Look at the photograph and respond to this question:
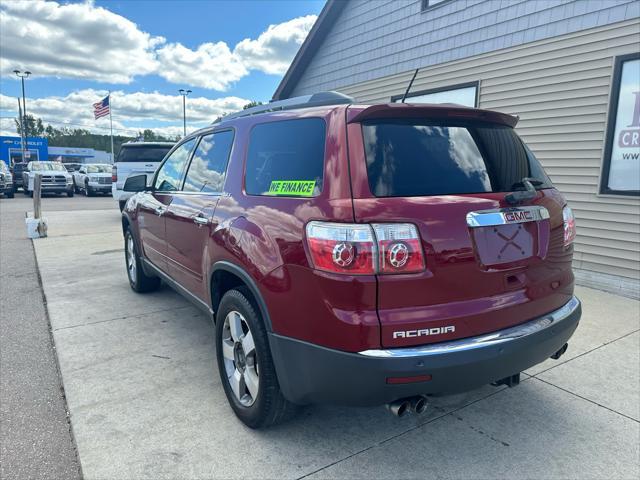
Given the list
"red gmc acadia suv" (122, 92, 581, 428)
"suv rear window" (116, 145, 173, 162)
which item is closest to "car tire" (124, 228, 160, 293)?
Result: "red gmc acadia suv" (122, 92, 581, 428)

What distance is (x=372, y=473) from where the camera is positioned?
7.66ft

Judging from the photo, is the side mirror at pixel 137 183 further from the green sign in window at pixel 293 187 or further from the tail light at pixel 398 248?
the tail light at pixel 398 248

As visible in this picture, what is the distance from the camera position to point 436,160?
7.47 ft

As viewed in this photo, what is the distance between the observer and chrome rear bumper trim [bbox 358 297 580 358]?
199 cm

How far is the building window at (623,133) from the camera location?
5.50 m

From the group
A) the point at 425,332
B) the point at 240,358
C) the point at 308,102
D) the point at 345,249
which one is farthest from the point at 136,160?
the point at 425,332

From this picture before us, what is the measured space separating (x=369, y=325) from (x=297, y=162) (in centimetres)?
99

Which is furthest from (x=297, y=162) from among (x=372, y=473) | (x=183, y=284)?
(x=183, y=284)

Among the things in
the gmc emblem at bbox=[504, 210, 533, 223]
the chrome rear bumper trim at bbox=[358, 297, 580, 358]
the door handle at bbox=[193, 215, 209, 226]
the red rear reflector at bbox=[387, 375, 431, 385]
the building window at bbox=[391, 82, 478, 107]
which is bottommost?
the red rear reflector at bbox=[387, 375, 431, 385]

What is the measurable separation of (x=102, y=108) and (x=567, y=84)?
28819mm

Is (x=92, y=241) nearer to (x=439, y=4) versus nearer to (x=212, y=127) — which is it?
(x=212, y=127)

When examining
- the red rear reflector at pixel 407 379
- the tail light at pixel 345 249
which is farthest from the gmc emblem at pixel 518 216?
the red rear reflector at pixel 407 379

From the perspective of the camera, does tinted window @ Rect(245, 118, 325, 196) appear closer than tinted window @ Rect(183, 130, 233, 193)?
Yes

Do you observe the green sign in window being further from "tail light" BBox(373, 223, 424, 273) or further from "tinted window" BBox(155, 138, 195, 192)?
"tinted window" BBox(155, 138, 195, 192)
